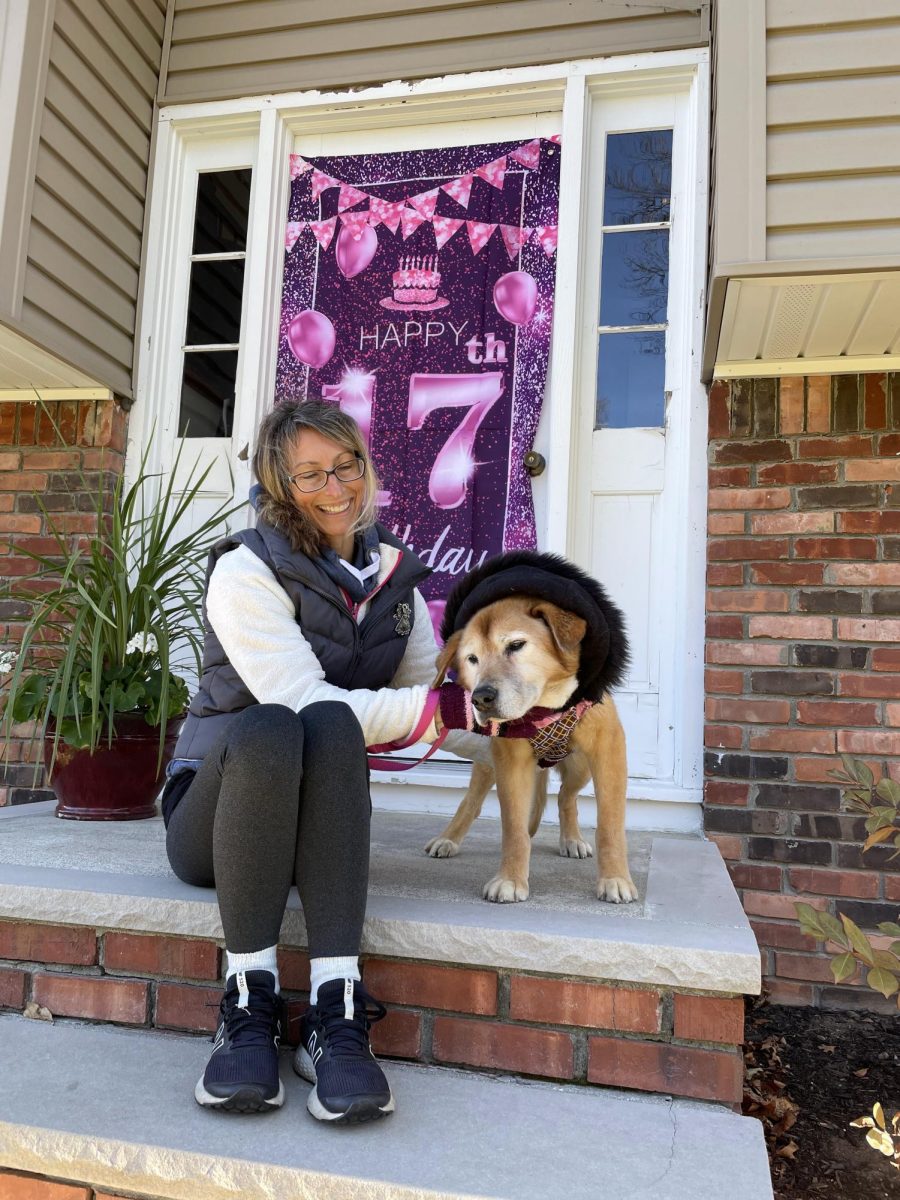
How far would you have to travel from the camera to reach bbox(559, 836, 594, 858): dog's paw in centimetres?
237

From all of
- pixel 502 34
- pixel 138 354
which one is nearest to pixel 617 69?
pixel 502 34

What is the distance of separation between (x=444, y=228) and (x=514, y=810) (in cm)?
255

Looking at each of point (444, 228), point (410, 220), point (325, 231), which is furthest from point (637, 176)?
point (325, 231)

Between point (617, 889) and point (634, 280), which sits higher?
point (634, 280)

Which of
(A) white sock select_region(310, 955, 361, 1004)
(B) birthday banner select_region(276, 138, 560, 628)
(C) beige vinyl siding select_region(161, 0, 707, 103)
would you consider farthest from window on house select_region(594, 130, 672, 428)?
(A) white sock select_region(310, 955, 361, 1004)

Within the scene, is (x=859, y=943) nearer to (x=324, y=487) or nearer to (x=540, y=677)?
(x=540, y=677)

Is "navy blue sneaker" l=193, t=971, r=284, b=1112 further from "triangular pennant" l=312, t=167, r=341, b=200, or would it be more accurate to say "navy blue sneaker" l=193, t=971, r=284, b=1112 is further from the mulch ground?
"triangular pennant" l=312, t=167, r=341, b=200

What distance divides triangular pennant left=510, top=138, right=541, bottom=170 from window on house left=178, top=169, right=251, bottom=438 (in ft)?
3.86

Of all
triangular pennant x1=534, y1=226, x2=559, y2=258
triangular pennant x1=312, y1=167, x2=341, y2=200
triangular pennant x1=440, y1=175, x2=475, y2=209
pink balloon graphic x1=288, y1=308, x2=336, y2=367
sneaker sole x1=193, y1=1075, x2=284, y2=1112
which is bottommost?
sneaker sole x1=193, y1=1075, x2=284, y2=1112

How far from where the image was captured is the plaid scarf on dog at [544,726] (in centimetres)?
180

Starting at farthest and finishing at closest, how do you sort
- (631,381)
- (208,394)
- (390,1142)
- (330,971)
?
(208,394) < (631,381) < (330,971) < (390,1142)

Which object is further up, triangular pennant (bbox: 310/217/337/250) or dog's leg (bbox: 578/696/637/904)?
triangular pennant (bbox: 310/217/337/250)

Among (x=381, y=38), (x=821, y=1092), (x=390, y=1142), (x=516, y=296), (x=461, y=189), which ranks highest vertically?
(x=381, y=38)

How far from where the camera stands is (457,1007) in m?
1.54
